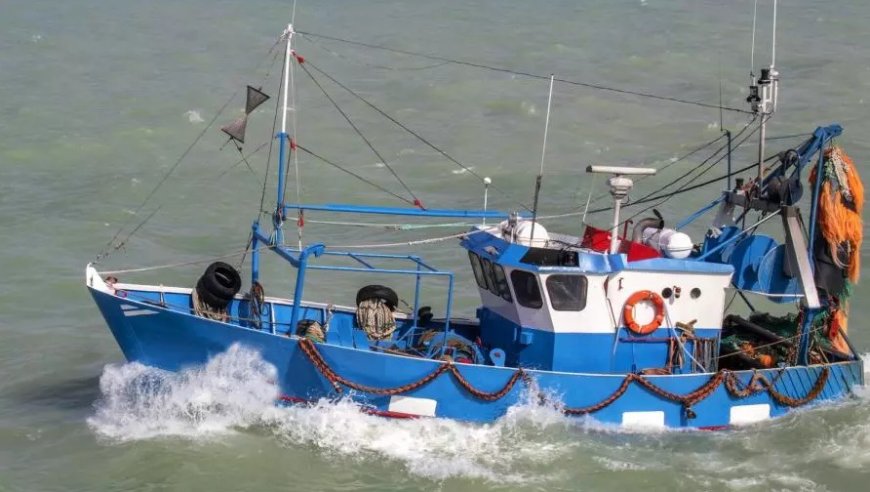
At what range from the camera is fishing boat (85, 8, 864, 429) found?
1338 cm

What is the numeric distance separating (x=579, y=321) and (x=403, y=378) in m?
2.08

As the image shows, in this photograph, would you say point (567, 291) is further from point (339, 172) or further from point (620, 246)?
point (339, 172)

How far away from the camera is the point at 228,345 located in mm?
13289

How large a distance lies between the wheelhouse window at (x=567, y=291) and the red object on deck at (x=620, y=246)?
2.06 feet

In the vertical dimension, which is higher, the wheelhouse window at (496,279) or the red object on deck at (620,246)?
the red object on deck at (620,246)

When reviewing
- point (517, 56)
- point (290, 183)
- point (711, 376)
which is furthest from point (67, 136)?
point (711, 376)

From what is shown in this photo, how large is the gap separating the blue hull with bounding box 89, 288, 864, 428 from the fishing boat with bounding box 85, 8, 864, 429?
0.02 meters

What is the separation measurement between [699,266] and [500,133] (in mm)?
17010

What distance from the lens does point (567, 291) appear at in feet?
44.9

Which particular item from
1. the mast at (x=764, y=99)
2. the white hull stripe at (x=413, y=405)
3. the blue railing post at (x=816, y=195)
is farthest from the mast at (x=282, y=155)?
the blue railing post at (x=816, y=195)

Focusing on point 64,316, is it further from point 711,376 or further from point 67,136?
point 67,136

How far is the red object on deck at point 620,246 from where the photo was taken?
46.0ft

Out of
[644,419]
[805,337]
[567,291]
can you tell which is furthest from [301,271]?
[805,337]

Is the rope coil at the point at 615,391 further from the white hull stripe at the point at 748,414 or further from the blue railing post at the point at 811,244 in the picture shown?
the blue railing post at the point at 811,244
